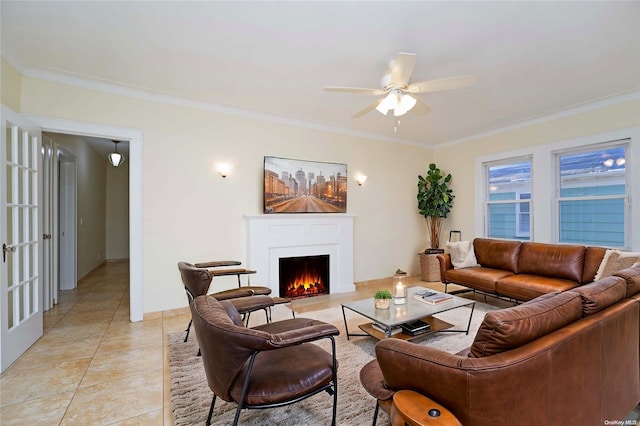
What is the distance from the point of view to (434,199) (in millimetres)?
5848

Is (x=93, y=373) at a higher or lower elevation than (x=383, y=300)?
lower

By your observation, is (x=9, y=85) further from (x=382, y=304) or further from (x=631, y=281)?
(x=631, y=281)

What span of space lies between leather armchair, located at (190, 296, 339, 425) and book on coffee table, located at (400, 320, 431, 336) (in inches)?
52.4

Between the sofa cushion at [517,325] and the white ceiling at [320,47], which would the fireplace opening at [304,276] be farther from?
the sofa cushion at [517,325]

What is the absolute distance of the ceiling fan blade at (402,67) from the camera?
2.25 metres

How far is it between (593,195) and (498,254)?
1.56m

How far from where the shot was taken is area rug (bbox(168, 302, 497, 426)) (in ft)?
5.94

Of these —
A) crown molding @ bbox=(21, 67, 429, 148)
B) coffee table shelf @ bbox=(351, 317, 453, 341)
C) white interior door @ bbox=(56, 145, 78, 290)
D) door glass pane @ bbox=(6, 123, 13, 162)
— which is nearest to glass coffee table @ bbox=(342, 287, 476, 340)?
coffee table shelf @ bbox=(351, 317, 453, 341)

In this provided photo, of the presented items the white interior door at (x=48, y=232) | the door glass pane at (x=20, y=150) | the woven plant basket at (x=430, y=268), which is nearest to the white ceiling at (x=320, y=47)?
the door glass pane at (x=20, y=150)

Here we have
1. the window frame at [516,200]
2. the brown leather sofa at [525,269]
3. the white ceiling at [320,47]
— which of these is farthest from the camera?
the window frame at [516,200]

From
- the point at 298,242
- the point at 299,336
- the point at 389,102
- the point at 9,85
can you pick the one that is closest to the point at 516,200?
the point at 389,102

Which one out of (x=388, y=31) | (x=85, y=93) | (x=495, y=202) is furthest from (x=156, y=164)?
(x=495, y=202)

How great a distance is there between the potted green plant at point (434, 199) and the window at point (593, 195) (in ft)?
5.82

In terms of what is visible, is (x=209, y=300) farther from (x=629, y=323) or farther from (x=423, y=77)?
(x=423, y=77)
